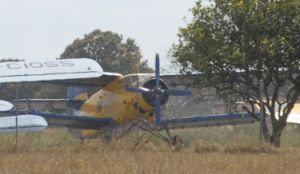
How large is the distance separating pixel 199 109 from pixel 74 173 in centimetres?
4135

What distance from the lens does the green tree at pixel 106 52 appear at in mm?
69000

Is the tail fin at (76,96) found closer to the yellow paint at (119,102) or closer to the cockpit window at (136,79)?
the yellow paint at (119,102)

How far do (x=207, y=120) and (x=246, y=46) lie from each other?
22.5ft

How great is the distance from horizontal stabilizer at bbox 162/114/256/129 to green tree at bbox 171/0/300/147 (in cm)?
436

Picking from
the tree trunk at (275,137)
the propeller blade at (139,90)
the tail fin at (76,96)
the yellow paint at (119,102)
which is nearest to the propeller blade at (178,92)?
the propeller blade at (139,90)

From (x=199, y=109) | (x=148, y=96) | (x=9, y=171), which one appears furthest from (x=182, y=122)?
(x=199, y=109)

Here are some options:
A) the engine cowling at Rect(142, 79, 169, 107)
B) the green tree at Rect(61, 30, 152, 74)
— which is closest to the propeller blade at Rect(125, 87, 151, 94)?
the engine cowling at Rect(142, 79, 169, 107)

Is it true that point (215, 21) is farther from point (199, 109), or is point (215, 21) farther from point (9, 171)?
point (199, 109)

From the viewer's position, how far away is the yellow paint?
25094 mm

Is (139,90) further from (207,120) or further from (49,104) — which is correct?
(49,104)

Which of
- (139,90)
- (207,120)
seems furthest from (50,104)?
(207,120)

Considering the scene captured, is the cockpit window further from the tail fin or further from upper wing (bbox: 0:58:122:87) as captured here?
upper wing (bbox: 0:58:122:87)

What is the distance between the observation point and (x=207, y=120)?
2519 cm

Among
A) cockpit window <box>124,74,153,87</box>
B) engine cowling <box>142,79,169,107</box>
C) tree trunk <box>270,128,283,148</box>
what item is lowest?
tree trunk <box>270,128,283,148</box>
